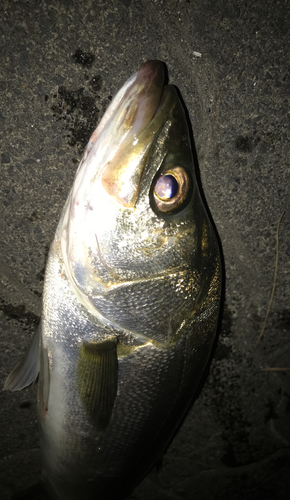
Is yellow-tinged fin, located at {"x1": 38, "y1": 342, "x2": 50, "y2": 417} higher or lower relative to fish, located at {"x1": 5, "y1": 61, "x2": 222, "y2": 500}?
lower

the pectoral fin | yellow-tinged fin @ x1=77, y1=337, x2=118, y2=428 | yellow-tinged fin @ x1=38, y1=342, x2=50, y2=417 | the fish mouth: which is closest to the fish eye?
the fish mouth

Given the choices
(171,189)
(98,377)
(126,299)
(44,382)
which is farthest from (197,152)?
(44,382)

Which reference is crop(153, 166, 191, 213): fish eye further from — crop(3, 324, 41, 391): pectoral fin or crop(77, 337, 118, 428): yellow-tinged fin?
crop(3, 324, 41, 391): pectoral fin

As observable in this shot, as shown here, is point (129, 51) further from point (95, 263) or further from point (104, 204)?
point (95, 263)

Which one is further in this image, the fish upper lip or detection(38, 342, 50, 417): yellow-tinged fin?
detection(38, 342, 50, 417): yellow-tinged fin

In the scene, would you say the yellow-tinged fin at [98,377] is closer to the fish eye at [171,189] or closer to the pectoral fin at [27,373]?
the pectoral fin at [27,373]

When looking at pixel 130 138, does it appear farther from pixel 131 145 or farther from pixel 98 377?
pixel 98 377

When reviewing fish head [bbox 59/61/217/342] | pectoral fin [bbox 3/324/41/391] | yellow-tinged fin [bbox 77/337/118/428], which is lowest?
pectoral fin [bbox 3/324/41/391]

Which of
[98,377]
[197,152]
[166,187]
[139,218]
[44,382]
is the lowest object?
[44,382]
